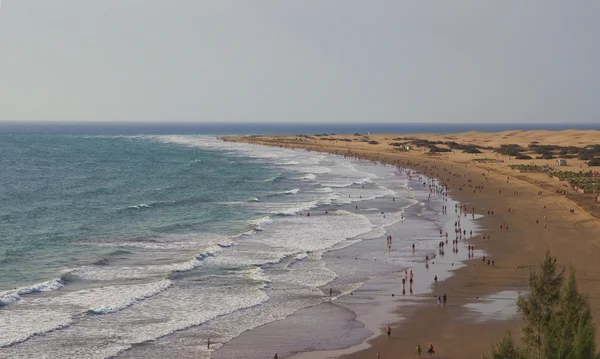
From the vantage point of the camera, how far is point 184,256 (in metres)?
46.4

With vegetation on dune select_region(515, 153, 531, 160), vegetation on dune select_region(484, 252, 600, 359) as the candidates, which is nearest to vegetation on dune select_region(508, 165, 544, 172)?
vegetation on dune select_region(515, 153, 531, 160)

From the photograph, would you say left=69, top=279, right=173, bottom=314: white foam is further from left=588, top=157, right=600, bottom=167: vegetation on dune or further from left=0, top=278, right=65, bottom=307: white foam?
left=588, top=157, right=600, bottom=167: vegetation on dune

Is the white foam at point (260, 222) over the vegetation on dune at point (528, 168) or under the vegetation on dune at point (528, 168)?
under

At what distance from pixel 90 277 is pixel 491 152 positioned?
11484cm

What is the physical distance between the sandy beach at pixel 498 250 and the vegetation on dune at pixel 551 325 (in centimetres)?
1114

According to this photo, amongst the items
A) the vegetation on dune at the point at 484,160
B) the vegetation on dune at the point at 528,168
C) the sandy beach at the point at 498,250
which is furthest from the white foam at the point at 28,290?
the vegetation on dune at the point at 484,160

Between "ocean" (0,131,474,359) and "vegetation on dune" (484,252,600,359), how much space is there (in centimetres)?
1324

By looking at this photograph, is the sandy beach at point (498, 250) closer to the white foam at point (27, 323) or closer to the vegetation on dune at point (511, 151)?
Result: the vegetation on dune at point (511, 151)

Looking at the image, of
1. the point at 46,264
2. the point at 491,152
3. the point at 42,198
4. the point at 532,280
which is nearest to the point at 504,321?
the point at 532,280

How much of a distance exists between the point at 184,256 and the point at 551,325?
32171 millimetres

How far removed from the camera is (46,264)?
43531 millimetres

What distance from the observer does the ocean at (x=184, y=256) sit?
3128 centimetres

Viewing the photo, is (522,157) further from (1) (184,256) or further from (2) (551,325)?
(2) (551,325)

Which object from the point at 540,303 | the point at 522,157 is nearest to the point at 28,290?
the point at 540,303
